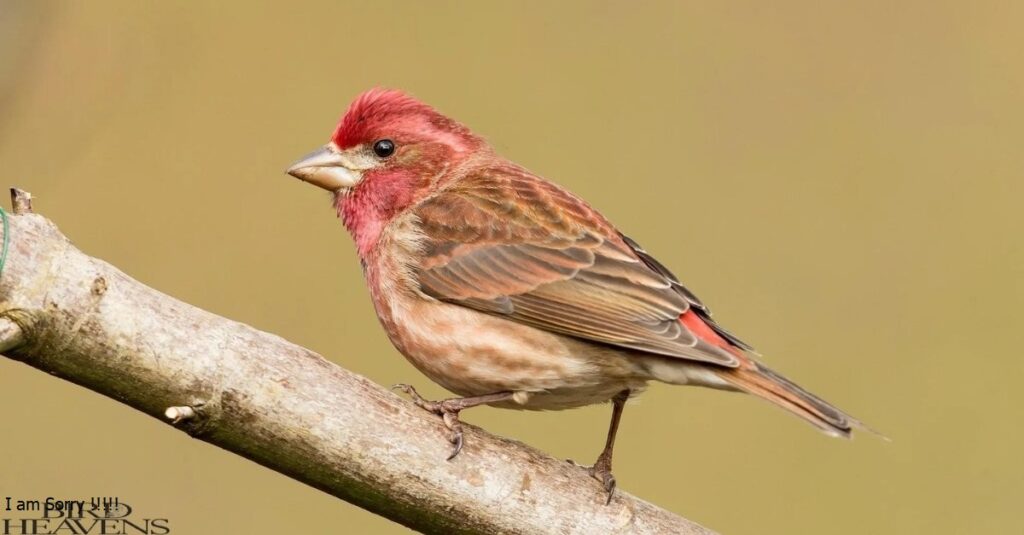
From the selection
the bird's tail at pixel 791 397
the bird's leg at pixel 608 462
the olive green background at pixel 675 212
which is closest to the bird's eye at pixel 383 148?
the bird's leg at pixel 608 462

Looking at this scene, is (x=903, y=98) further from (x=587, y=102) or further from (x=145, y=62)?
(x=145, y=62)

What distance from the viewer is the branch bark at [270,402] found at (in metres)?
3.73

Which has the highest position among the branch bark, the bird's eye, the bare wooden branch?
the bird's eye

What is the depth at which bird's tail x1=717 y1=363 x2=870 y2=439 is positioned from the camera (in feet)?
15.0

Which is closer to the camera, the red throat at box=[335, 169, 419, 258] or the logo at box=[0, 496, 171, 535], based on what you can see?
the logo at box=[0, 496, 171, 535]

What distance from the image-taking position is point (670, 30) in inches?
373

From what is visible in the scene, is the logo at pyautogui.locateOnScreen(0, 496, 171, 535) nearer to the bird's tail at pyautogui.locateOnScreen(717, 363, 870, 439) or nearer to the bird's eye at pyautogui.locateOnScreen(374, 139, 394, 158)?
the bird's eye at pyautogui.locateOnScreen(374, 139, 394, 158)

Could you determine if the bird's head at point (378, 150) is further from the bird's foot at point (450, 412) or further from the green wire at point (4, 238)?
the green wire at point (4, 238)

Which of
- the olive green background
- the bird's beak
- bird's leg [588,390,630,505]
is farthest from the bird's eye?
the olive green background

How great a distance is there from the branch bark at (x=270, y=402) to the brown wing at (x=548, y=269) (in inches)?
19.8

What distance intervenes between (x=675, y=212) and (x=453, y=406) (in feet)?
13.4

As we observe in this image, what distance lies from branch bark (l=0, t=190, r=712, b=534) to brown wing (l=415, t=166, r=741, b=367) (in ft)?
1.65

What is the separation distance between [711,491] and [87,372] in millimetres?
4457

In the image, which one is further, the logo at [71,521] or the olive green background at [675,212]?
the olive green background at [675,212]
